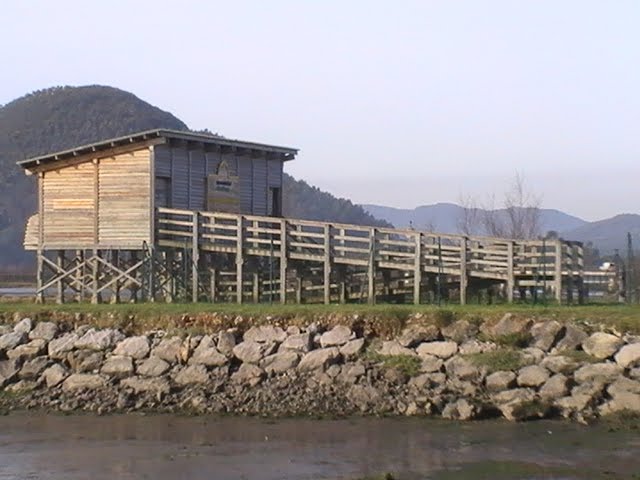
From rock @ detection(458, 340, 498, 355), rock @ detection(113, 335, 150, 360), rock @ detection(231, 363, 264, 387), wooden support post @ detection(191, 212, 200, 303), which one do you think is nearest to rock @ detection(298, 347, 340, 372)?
rock @ detection(231, 363, 264, 387)

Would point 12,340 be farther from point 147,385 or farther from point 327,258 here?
point 327,258

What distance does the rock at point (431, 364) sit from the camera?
25.1 metres

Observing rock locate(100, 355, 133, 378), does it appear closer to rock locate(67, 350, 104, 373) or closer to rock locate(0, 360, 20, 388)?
rock locate(67, 350, 104, 373)

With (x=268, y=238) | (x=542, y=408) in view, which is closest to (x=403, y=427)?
(x=542, y=408)

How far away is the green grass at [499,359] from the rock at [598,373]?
1253mm

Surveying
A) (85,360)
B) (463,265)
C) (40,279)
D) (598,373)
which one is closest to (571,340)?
(598,373)

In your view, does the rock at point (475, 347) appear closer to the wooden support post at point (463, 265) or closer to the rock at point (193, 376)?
the wooden support post at point (463, 265)

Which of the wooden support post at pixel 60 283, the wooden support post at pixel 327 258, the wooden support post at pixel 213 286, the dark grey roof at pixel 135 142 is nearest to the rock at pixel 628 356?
the wooden support post at pixel 327 258

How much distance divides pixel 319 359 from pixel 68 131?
134015mm

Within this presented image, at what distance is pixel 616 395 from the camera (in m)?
22.9

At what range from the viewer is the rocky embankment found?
2355cm

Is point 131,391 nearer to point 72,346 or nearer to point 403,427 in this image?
point 72,346

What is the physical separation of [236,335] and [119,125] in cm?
13145

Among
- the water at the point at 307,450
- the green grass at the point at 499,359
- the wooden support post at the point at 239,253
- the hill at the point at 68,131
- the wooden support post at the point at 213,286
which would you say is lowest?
the water at the point at 307,450
